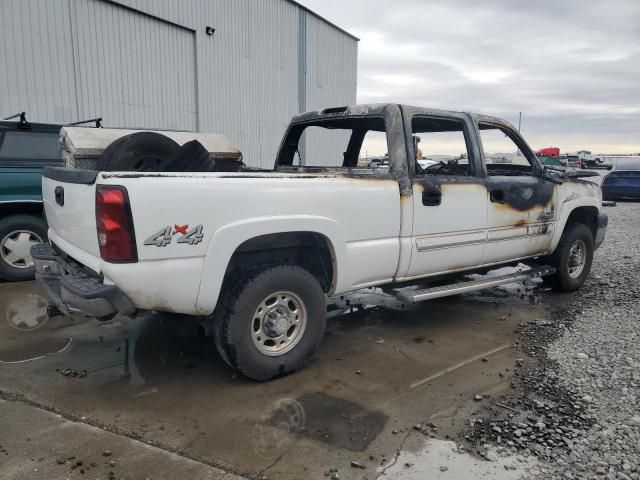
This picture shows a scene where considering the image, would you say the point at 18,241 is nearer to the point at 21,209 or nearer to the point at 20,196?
the point at 21,209

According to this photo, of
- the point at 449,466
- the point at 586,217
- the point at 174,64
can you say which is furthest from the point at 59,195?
the point at 174,64

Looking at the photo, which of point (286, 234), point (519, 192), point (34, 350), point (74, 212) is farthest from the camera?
point (519, 192)

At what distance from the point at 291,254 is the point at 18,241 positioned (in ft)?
13.6

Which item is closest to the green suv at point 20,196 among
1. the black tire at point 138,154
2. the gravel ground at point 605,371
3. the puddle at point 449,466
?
the black tire at point 138,154

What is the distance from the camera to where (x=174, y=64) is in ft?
41.9

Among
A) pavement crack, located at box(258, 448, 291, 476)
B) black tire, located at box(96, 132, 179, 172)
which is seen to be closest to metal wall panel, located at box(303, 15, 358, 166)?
black tire, located at box(96, 132, 179, 172)

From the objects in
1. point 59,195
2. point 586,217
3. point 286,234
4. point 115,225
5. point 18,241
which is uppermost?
point 59,195

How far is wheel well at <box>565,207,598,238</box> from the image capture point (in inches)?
241

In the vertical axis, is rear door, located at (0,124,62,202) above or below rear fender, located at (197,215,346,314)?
above

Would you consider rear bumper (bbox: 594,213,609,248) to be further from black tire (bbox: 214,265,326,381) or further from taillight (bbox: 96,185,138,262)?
taillight (bbox: 96,185,138,262)

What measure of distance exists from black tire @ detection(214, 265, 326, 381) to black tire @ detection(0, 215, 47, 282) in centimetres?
394

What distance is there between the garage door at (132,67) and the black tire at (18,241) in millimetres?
5315

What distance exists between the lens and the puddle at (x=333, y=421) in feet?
9.62

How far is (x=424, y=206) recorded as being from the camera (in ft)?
14.0
